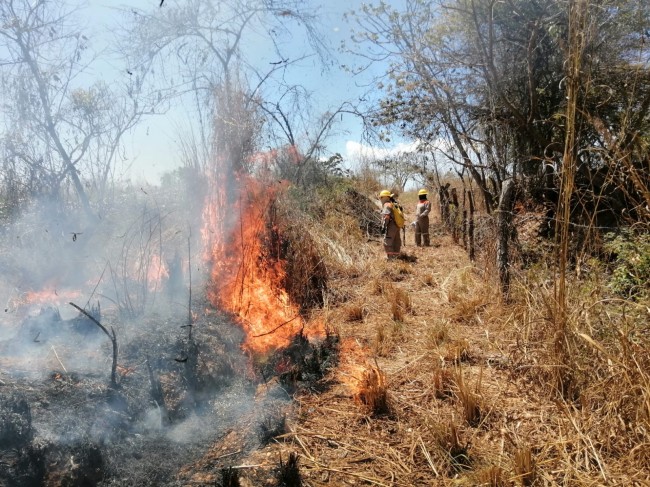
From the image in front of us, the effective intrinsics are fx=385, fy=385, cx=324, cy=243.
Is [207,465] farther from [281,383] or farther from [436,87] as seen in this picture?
[436,87]

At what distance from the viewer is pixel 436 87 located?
26.7 feet

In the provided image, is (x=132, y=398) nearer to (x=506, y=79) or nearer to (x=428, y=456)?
(x=428, y=456)

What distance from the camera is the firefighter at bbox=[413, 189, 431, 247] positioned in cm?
995

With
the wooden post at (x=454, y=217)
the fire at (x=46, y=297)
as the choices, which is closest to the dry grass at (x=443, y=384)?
the fire at (x=46, y=297)

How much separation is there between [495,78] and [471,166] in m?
1.78

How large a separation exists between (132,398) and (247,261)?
7.92 feet

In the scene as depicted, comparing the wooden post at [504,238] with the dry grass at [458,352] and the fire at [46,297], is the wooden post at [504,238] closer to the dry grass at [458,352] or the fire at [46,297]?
the dry grass at [458,352]

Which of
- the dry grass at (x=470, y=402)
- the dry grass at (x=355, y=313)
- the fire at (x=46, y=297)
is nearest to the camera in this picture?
the dry grass at (x=470, y=402)

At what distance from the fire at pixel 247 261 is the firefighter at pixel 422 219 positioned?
549 centimetres

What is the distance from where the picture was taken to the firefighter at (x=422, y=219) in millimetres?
9953

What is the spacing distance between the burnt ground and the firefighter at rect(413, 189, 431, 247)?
260 inches

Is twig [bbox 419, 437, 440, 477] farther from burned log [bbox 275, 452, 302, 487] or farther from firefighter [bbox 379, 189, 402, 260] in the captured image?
firefighter [bbox 379, 189, 402, 260]

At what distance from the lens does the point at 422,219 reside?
10.1 meters

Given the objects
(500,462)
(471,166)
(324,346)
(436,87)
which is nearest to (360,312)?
(324,346)
